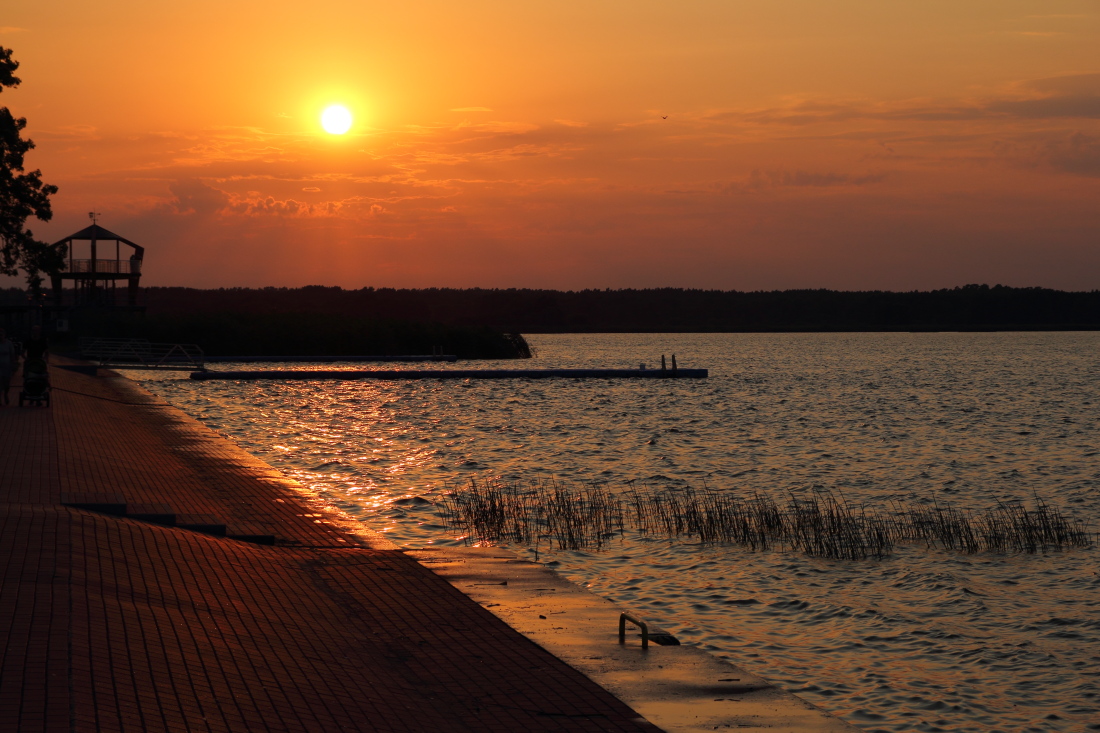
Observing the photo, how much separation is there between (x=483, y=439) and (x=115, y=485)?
1790 cm

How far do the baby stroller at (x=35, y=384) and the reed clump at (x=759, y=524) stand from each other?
1327 centimetres

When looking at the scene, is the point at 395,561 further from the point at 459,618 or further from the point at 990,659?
the point at 990,659

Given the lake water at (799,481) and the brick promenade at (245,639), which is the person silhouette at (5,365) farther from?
the brick promenade at (245,639)

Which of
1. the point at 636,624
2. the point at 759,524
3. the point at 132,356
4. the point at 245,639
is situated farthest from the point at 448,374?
the point at 245,639

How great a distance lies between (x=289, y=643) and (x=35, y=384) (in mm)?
22057

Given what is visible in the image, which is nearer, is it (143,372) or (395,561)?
(395,561)

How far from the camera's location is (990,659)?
11.1 meters

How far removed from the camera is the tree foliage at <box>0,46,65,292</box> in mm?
42312

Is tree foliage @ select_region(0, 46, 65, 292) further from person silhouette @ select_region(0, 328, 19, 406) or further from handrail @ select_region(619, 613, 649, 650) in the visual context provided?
handrail @ select_region(619, 613, 649, 650)

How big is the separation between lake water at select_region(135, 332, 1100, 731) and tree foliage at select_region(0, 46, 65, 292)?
Result: 7859mm

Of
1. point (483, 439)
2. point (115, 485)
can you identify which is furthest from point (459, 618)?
point (483, 439)

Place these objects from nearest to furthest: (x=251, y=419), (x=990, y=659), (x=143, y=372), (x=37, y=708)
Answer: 1. (x=37, y=708)
2. (x=990, y=659)
3. (x=251, y=419)
4. (x=143, y=372)

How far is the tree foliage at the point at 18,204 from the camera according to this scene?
42312 mm

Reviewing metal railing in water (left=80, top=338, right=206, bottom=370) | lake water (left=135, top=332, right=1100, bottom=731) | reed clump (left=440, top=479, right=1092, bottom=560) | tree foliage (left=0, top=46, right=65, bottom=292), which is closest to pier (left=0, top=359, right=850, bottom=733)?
lake water (left=135, top=332, right=1100, bottom=731)
